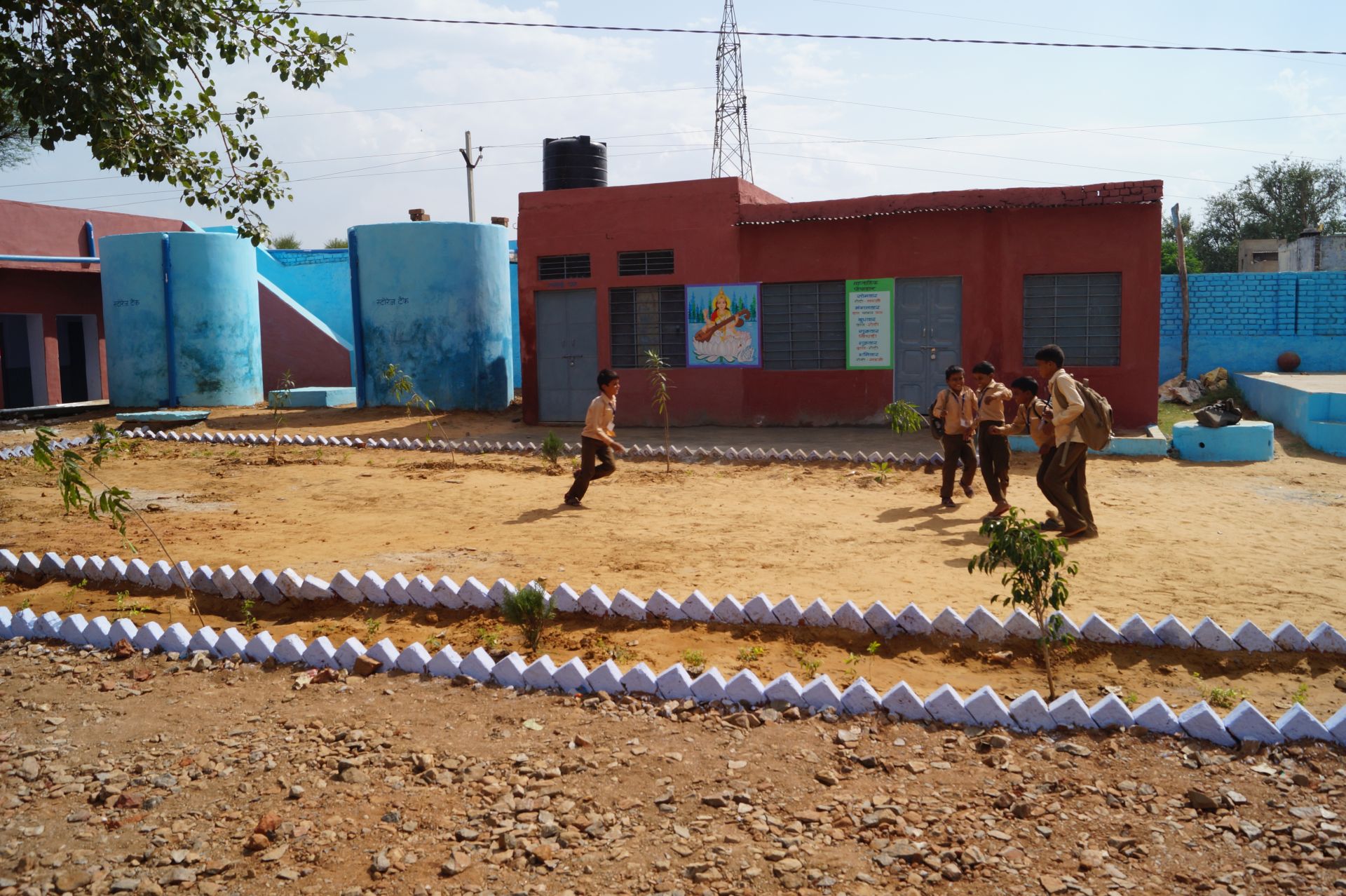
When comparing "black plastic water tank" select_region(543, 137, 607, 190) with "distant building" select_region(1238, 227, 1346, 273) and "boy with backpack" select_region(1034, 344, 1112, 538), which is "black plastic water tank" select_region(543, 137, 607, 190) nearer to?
"boy with backpack" select_region(1034, 344, 1112, 538)

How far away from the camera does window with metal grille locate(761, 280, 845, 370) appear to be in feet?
51.8

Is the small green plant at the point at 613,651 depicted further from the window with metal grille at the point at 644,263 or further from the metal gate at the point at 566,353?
the metal gate at the point at 566,353

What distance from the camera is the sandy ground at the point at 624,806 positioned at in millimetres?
3469

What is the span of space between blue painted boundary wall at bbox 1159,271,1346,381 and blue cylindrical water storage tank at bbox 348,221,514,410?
14.0 m

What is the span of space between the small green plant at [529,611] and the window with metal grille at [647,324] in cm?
1123

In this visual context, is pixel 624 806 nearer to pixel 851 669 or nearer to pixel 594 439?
pixel 851 669

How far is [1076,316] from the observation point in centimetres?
1460

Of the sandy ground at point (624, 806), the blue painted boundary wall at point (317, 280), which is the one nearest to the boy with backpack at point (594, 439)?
the sandy ground at point (624, 806)

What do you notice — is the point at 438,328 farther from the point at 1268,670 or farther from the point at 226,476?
the point at 1268,670

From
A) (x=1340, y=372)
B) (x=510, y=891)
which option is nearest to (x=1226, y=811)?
(x=510, y=891)

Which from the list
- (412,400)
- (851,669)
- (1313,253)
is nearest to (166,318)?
(412,400)

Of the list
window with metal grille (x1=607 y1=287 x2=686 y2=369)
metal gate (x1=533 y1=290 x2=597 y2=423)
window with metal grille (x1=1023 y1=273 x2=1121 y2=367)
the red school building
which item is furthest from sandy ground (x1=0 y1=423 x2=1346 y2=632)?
metal gate (x1=533 y1=290 x2=597 y2=423)

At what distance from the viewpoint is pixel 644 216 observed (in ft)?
53.9

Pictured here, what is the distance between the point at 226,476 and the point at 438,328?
24.6ft
